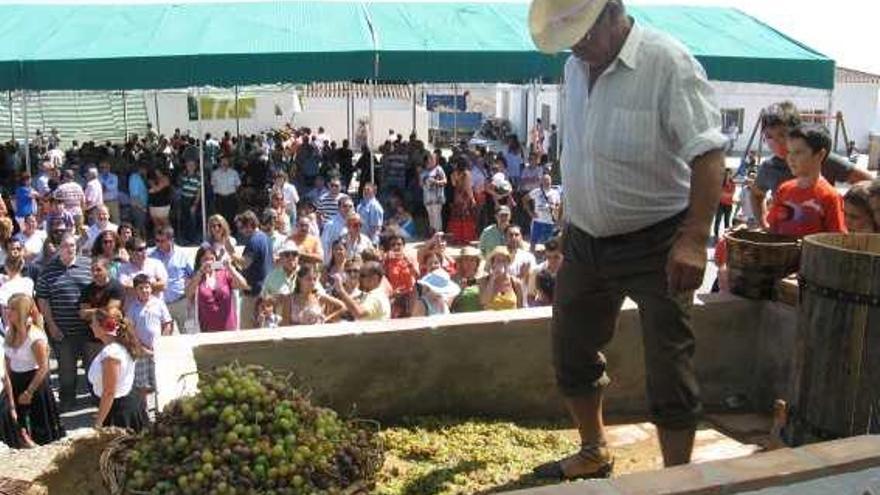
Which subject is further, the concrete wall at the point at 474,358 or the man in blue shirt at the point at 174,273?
the man in blue shirt at the point at 174,273

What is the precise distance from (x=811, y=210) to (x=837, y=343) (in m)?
1.58

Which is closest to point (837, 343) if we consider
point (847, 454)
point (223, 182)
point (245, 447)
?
point (847, 454)

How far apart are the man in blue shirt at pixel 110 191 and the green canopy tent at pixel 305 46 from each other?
2.65m

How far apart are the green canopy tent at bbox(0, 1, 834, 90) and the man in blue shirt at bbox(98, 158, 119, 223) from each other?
265cm

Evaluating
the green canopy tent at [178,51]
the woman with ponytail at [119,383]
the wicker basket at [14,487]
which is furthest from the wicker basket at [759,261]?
the green canopy tent at [178,51]

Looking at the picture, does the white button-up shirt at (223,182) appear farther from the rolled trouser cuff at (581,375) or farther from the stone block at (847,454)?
the stone block at (847,454)

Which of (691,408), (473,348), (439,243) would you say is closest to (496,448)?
(473,348)

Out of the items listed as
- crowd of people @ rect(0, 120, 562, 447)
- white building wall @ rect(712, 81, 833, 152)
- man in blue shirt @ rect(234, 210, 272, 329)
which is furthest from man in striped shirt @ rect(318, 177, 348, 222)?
white building wall @ rect(712, 81, 833, 152)

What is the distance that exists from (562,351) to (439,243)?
5.12 metres

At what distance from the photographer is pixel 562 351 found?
12.0 ft

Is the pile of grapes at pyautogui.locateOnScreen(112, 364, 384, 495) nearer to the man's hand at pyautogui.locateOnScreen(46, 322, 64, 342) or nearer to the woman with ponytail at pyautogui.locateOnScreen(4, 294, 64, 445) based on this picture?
the woman with ponytail at pyautogui.locateOnScreen(4, 294, 64, 445)

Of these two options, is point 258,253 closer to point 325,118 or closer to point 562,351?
point 562,351

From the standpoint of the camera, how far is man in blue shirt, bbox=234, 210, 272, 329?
29.3 ft

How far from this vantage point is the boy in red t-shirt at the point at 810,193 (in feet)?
15.5
